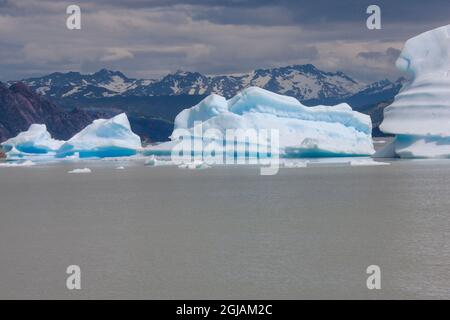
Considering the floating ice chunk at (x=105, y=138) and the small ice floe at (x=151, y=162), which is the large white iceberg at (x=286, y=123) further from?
the floating ice chunk at (x=105, y=138)

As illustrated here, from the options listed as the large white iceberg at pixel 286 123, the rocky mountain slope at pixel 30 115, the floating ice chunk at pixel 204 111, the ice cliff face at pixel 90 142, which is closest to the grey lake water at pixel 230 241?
the large white iceberg at pixel 286 123

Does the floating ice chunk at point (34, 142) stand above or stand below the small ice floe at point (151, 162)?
above

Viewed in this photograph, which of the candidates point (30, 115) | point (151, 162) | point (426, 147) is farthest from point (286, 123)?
point (30, 115)

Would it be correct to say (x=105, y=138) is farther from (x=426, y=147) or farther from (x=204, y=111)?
(x=426, y=147)

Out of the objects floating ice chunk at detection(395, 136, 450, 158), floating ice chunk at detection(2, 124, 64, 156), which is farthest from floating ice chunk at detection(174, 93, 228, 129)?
floating ice chunk at detection(2, 124, 64, 156)
